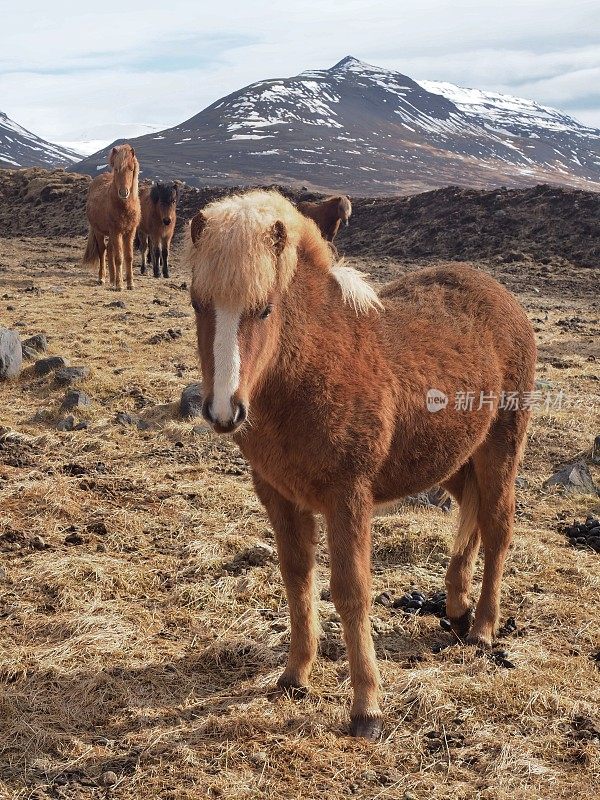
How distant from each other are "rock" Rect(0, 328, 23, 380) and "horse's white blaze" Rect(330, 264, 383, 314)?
652cm

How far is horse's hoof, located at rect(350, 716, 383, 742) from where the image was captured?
11.4 ft

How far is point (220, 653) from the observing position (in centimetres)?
411

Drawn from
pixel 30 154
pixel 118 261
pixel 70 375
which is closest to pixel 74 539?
pixel 70 375

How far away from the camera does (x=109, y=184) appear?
16766mm

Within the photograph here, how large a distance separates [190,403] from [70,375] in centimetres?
190

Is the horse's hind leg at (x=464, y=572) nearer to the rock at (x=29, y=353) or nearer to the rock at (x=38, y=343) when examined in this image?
the rock at (x=29, y=353)

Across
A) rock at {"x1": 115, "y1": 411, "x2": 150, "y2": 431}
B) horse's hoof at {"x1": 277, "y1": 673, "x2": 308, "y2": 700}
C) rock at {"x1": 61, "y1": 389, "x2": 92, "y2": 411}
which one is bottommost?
horse's hoof at {"x1": 277, "y1": 673, "x2": 308, "y2": 700}

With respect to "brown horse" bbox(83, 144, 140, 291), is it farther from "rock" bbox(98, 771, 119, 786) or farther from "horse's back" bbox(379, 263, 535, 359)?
"rock" bbox(98, 771, 119, 786)

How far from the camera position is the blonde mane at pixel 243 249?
301 centimetres

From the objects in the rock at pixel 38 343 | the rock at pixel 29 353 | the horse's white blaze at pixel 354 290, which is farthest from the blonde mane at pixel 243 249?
the rock at pixel 38 343

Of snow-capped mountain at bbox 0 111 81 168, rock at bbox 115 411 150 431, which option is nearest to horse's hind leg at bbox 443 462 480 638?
rock at bbox 115 411 150 431

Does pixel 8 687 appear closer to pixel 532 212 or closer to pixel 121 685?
pixel 121 685

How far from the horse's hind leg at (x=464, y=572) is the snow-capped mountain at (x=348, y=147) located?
90.2 meters

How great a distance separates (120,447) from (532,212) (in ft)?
67.5
